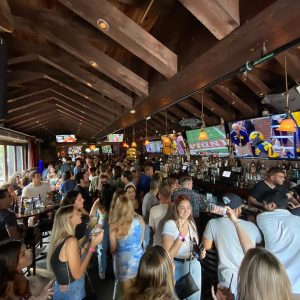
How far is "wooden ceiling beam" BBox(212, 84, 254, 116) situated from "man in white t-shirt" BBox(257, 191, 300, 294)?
158 inches

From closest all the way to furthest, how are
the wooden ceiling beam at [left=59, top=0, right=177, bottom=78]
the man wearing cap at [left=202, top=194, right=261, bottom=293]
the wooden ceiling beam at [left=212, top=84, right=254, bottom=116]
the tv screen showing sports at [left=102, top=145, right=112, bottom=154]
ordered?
the man wearing cap at [left=202, top=194, right=261, bottom=293]
the wooden ceiling beam at [left=59, top=0, right=177, bottom=78]
the wooden ceiling beam at [left=212, top=84, right=254, bottom=116]
the tv screen showing sports at [left=102, top=145, right=112, bottom=154]

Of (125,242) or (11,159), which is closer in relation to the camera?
(125,242)

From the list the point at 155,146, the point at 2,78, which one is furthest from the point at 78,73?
the point at 155,146

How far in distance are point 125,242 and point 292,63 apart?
12.3 feet

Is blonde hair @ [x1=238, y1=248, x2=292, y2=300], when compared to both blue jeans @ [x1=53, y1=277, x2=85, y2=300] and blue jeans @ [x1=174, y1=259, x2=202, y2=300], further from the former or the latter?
blue jeans @ [x1=53, y1=277, x2=85, y2=300]

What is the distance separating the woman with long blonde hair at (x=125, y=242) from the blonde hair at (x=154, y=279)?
1247 millimetres

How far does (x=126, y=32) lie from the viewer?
304cm

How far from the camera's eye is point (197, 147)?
962 cm

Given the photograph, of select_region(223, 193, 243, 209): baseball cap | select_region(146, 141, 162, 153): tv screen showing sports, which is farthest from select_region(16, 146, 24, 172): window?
select_region(223, 193, 243, 209): baseball cap

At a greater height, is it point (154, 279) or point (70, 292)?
point (154, 279)

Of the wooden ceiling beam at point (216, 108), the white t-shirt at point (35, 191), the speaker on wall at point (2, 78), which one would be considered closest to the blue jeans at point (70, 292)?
the speaker on wall at point (2, 78)

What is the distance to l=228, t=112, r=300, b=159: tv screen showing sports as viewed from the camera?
562cm

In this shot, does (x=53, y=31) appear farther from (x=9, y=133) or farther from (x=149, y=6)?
(x=9, y=133)

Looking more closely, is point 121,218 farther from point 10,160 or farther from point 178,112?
point 10,160
